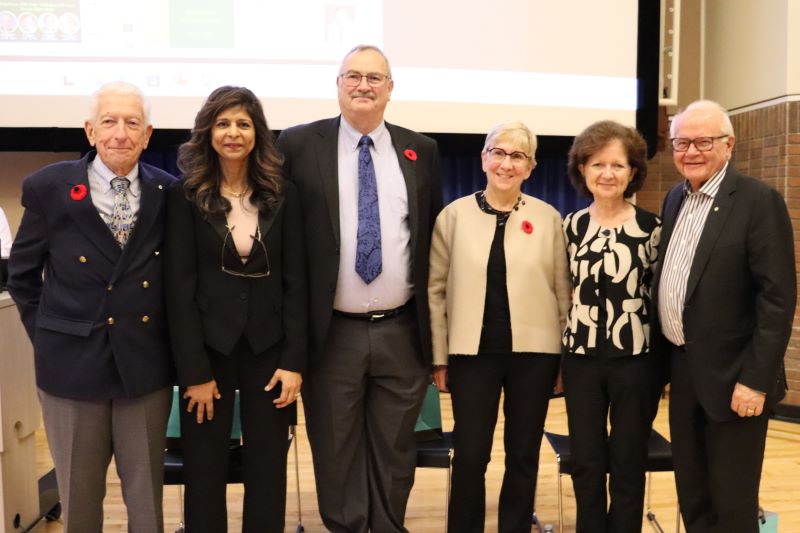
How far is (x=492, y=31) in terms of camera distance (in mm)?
4180

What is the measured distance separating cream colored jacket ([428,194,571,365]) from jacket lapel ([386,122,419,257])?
0.12 meters

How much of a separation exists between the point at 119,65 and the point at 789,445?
432 cm

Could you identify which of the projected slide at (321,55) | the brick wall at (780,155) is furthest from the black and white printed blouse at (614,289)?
the brick wall at (780,155)

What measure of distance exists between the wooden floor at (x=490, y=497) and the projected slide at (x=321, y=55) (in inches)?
76.4

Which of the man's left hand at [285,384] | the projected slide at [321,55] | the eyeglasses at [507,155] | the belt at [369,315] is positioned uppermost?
the projected slide at [321,55]

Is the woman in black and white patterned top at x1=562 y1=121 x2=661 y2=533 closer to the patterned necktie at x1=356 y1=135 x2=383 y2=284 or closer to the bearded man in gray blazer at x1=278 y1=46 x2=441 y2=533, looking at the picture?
the bearded man in gray blazer at x1=278 y1=46 x2=441 y2=533

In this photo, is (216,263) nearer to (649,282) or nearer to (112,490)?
(649,282)

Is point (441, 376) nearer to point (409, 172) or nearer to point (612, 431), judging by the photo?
point (612, 431)

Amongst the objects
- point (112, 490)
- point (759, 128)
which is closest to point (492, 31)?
point (759, 128)

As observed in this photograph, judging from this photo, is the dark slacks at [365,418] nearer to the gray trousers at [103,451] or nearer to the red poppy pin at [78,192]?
the gray trousers at [103,451]

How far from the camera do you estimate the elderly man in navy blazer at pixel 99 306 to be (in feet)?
6.26

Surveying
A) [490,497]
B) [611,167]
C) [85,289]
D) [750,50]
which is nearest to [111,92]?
[85,289]

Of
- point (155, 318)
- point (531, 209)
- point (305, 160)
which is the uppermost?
point (305, 160)

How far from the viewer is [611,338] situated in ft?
7.20
